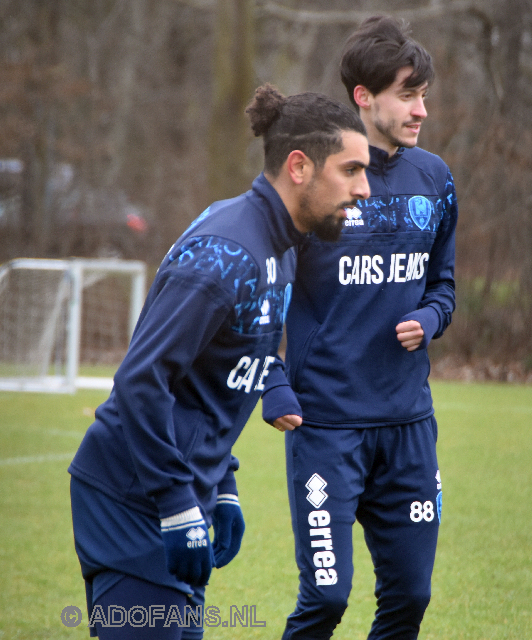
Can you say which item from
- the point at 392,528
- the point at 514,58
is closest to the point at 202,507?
the point at 392,528

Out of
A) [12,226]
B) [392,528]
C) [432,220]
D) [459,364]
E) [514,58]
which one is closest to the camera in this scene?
[392,528]

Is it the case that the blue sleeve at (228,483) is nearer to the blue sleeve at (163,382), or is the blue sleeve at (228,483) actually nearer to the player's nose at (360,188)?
the blue sleeve at (163,382)

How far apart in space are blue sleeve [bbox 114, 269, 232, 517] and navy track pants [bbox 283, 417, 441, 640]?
881mm

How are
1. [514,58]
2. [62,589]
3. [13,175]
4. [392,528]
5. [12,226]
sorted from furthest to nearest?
[13,175] → [12,226] → [514,58] → [62,589] → [392,528]

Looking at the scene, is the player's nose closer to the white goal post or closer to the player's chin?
the player's chin

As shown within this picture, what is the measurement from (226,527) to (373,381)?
0.76 metres

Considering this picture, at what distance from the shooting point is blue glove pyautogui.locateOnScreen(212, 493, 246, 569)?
8.57ft

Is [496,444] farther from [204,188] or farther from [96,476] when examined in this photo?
[204,188]

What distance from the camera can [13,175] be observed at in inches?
725

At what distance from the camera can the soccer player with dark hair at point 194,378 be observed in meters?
2.10

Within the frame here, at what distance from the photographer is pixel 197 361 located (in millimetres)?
2260

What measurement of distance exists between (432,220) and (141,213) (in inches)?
682

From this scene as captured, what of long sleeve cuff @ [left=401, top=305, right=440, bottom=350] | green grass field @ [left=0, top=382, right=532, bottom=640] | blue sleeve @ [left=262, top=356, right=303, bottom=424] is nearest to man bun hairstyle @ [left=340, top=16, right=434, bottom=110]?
long sleeve cuff @ [left=401, top=305, right=440, bottom=350]

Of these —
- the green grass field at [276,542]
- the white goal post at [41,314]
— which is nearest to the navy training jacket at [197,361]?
the green grass field at [276,542]
